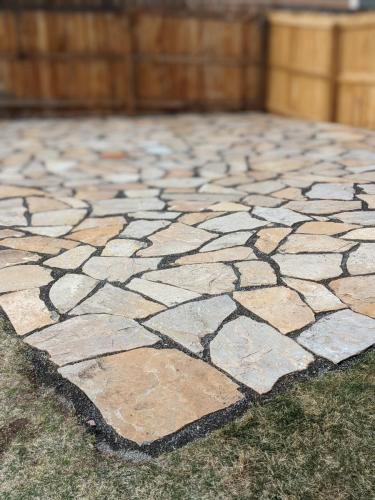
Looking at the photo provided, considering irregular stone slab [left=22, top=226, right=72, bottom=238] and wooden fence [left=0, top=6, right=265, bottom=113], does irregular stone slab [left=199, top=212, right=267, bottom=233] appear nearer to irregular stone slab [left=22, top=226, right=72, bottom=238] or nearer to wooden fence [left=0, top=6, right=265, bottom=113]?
irregular stone slab [left=22, top=226, right=72, bottom=238]

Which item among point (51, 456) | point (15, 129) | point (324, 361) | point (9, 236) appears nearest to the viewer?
point (51, 456)

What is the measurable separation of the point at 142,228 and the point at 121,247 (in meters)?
0.41

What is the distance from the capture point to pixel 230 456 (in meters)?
2.09

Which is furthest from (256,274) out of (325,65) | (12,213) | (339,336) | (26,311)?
(325,65)

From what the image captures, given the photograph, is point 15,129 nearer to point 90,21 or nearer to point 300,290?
point 90,21

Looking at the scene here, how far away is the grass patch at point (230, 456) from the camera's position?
1.96 metres

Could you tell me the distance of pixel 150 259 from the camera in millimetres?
3705

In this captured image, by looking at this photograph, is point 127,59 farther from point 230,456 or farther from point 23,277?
point 230,456

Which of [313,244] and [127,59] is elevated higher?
[127,59]

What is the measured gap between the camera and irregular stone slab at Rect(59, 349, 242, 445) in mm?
2256

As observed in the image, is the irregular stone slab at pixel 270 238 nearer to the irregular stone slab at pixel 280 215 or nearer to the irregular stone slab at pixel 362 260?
the irregular stone slab at pixel 280 215

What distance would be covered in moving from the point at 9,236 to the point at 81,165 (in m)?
2.74

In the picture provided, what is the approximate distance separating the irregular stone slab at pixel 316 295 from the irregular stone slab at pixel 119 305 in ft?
2.58

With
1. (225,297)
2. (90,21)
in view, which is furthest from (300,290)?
(90,21)
